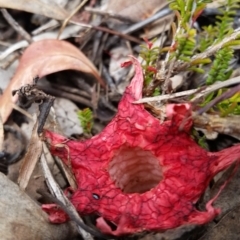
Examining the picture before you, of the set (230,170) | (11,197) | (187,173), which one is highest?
(11,197)

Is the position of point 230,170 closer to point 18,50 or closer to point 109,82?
point 109,82

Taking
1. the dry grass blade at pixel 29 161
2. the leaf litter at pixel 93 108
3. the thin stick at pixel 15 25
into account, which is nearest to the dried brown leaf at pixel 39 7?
the leaf litter at pixel 93 108


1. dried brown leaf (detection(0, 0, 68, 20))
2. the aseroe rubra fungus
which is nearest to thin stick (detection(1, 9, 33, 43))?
dried brown leaf (detection(0, 0, 68, 20))

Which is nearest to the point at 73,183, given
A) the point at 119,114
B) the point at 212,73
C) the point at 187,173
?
the point at 119,114

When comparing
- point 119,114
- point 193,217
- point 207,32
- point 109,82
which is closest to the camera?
point 193,217

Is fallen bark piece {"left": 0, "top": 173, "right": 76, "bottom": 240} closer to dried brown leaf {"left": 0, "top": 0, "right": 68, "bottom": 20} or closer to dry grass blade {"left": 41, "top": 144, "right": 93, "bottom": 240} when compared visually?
dry grass blade {"left": 41, "top": 144, "right": 93, "bottom": 240}

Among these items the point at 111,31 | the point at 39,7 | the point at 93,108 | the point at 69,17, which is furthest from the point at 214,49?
the point at 39,7

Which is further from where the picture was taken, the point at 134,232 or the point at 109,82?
the point at 109,82
